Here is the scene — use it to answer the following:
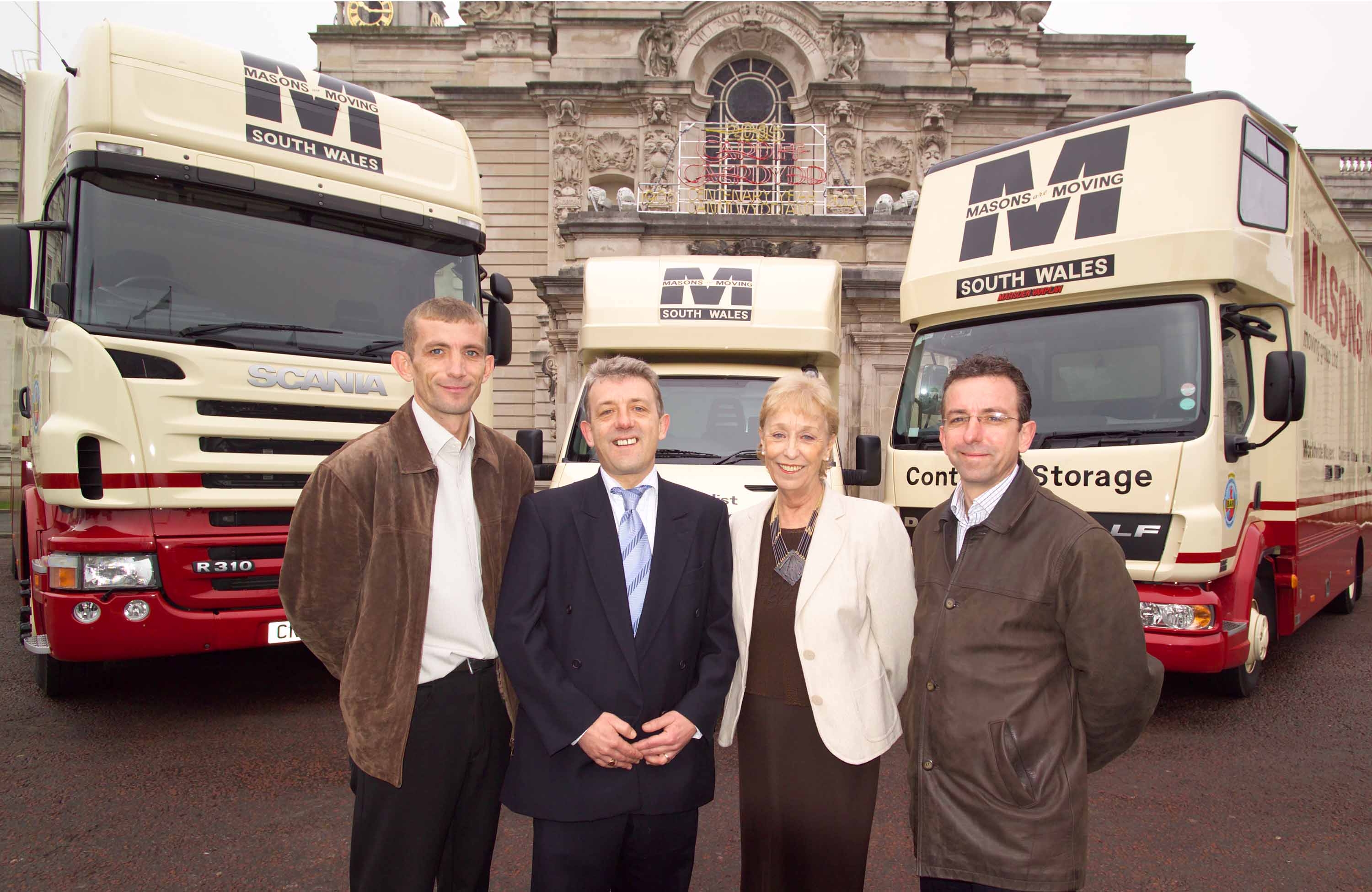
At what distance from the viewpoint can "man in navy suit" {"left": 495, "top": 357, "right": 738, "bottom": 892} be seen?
2.45m

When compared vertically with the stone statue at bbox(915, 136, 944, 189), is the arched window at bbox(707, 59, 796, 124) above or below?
above

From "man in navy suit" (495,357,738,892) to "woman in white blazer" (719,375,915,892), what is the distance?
0.12 meters

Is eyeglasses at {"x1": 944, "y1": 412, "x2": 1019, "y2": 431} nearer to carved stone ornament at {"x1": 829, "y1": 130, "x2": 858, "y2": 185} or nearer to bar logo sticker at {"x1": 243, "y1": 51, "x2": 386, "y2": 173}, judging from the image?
bar logo sticker at {"x1": 243, "y1": 51, "x2": 386, "y2": 173}

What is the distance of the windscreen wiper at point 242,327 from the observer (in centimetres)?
523

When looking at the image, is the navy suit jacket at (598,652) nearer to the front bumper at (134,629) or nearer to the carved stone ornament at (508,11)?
the front bumper at (134,629)

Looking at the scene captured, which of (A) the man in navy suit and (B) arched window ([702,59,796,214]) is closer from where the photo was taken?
(A) the man in navy suit

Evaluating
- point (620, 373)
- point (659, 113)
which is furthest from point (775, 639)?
point (659, 113)

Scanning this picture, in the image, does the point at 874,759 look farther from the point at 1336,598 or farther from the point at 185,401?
the point at 1336,598

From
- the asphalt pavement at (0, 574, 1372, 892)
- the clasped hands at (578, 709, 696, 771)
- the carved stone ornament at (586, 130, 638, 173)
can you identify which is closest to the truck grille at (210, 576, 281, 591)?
the asphalt pavement at (0, 574, 1372, 892)

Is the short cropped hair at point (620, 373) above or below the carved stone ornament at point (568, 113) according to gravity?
below

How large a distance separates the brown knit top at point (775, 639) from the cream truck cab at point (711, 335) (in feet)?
13.4

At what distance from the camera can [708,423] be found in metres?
7.05

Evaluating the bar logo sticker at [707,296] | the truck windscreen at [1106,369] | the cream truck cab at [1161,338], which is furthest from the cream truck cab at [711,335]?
the truck windscreen at [1106,369]

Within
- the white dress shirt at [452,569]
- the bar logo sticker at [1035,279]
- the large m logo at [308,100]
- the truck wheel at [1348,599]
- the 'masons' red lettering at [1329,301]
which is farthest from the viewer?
the truck wheel at [1348,599]
